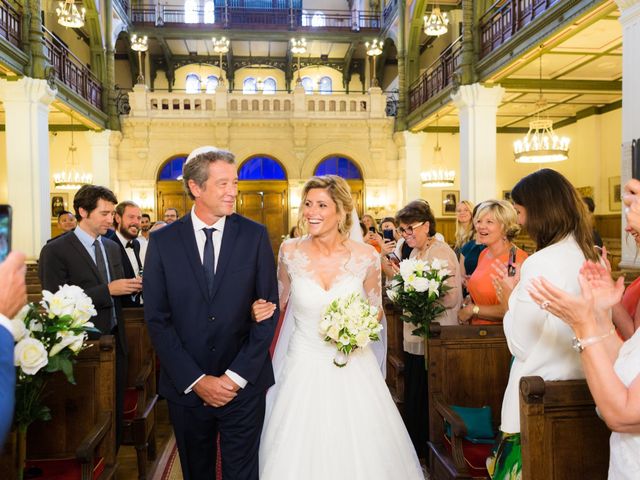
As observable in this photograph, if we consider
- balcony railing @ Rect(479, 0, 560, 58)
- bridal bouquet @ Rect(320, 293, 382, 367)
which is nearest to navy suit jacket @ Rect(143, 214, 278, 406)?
bridal bouquet @ Rect(320, 293, 382, 367)

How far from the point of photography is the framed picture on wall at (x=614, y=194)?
591 inches

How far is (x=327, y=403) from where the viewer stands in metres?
3.05

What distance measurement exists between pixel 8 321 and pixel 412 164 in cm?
1637

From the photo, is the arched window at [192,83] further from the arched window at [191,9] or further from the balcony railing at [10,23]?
the balcony railing at [10,23]

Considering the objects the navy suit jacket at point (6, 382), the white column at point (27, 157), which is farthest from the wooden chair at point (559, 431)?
the white column at point (27, 157)

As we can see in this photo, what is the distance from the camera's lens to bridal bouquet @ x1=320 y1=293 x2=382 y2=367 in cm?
288

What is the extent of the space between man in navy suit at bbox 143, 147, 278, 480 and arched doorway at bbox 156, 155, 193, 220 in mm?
15496

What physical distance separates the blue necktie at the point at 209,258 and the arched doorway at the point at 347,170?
15.5m

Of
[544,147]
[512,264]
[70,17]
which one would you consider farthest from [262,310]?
[70,17]

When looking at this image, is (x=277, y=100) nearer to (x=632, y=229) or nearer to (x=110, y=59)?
(x=110, y=59)

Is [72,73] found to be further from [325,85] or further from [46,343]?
[46,343]

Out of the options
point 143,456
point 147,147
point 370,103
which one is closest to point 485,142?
point 370,103

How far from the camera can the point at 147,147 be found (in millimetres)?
17172

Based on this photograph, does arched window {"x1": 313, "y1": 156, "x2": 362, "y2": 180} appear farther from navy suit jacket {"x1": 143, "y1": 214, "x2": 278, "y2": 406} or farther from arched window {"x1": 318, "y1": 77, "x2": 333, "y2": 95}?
navy suit jacket {"x1": 143, "y1": 214, "x2": 278, "y2": 406}
